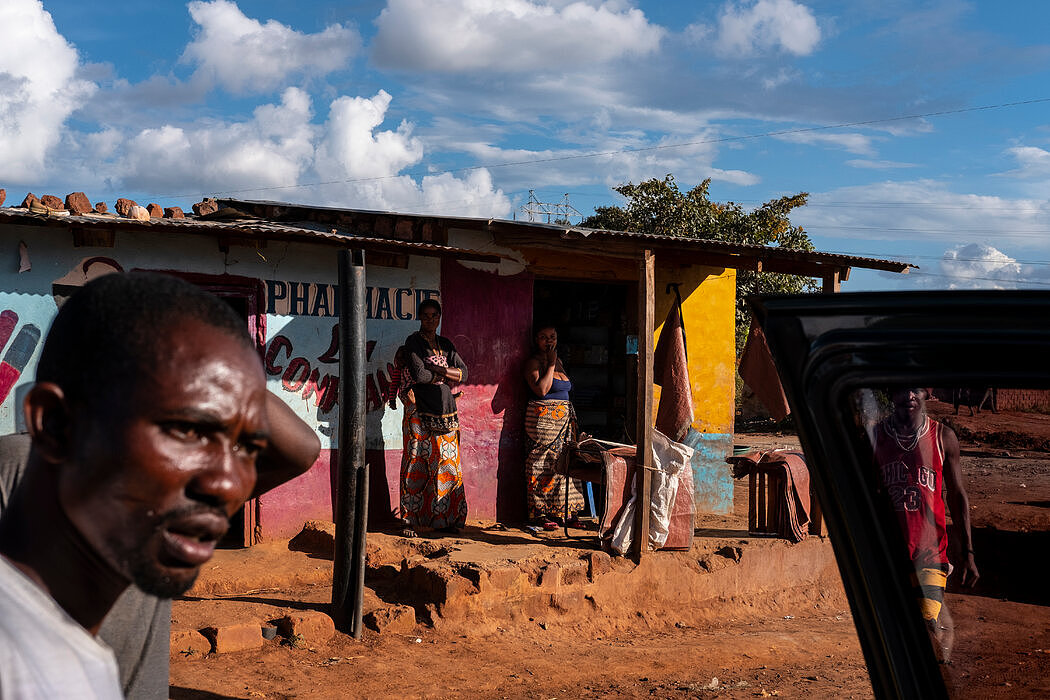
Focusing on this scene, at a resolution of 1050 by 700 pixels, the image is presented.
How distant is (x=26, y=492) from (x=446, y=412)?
7.06m

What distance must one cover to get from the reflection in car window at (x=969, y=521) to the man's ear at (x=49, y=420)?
3.88 feet

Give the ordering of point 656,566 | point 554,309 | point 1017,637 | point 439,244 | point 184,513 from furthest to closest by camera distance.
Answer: point 554,309 < point 439,244 < point 656,566 < point 1017,637 < point 184,513

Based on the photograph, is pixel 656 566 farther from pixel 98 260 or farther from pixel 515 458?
pixel 98 260

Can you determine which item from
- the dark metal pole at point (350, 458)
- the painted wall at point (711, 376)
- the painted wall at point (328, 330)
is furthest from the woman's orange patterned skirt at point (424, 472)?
the painted wall at point (711, 376)

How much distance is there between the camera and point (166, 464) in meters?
0.95

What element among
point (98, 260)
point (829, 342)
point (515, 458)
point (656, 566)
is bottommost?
point (656, 566)

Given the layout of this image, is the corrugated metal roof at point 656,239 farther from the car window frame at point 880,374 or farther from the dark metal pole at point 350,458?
the car window frame at point 880,374

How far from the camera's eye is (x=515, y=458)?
9.17 metres

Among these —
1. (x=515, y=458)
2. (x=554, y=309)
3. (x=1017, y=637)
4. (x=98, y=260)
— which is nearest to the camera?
(x=1017, y=637)

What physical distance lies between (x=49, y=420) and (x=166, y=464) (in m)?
0.12

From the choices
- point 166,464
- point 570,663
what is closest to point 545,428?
point 570,663

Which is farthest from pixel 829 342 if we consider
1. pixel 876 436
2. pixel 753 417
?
pixel 753 417

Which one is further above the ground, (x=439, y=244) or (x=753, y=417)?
(x=439, y=244)

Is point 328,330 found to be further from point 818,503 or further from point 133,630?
point 133,630
